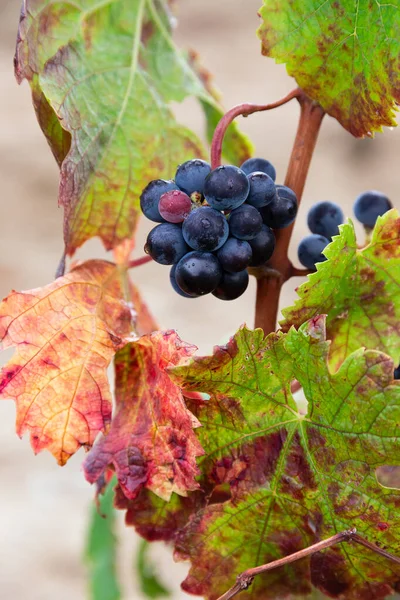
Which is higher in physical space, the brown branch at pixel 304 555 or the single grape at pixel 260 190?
the single grape at pixel 260 190

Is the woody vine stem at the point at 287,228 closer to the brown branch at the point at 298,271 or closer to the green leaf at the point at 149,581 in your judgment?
the brown branch at the point at 298,271

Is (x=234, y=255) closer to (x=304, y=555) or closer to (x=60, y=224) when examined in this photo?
(x=304, y=555)

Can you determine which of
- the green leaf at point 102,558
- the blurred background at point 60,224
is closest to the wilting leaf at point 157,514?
the green leaf at point 102,558

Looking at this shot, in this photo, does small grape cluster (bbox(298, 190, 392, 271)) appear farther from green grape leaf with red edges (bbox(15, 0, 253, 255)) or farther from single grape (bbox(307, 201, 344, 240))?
green grape leaf with red edges (bbox(15, 0, 253, 255))

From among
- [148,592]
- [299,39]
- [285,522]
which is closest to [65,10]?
[299,39]

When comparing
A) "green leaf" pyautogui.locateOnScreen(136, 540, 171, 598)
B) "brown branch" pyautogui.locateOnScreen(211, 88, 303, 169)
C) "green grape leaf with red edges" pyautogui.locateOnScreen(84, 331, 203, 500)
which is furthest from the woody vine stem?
"green leaf" pyautogui.locateOnScreen(136, 540, 171, 598)

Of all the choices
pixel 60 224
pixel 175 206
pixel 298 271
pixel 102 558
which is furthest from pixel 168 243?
pixel 60 224

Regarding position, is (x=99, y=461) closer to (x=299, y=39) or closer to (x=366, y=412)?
(x=366, y=412)
